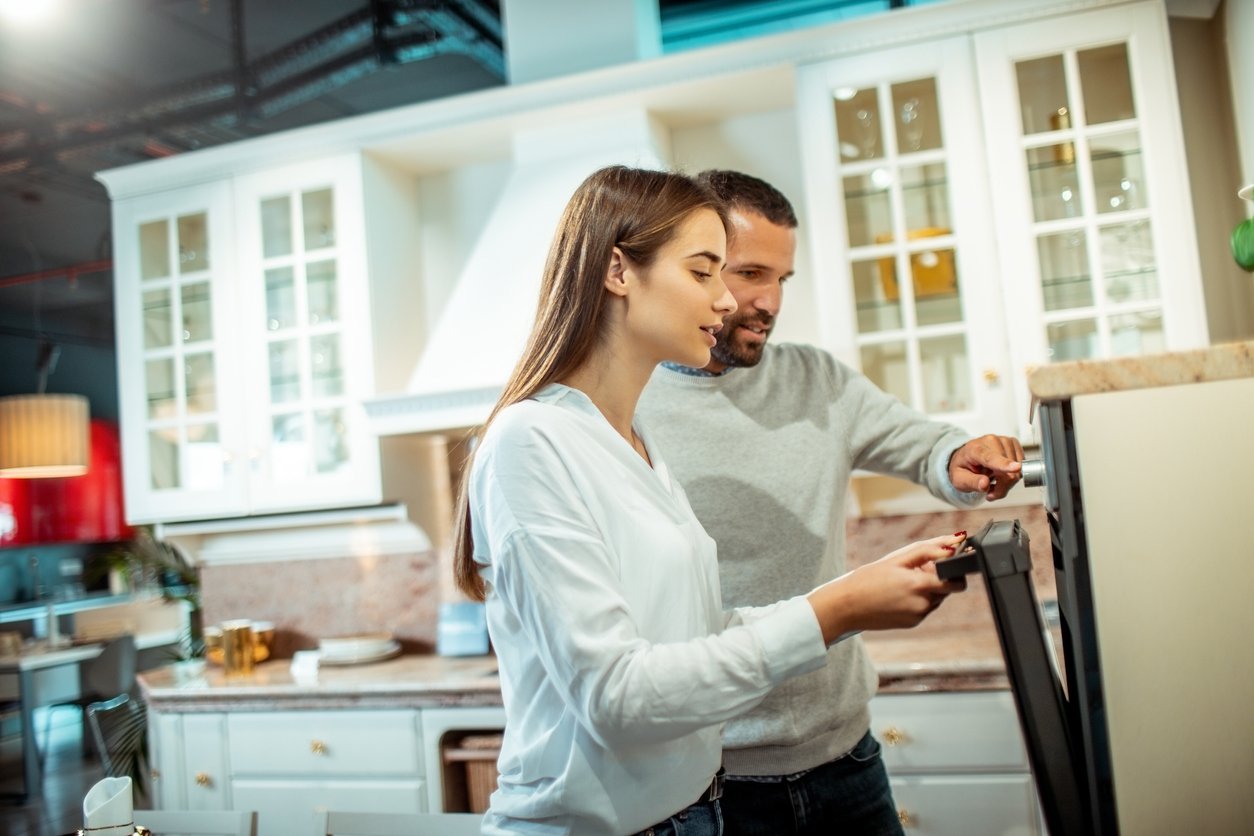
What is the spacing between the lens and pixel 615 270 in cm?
112

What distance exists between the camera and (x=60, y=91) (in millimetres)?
4645

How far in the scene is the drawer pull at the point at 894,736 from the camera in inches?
96.5

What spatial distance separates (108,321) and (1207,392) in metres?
9.13

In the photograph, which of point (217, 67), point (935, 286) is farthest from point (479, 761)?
point (217, 67)

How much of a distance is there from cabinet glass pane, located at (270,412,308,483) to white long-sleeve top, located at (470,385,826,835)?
2.43 meters

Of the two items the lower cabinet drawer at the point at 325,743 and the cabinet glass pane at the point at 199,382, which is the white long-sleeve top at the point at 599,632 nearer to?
the lower cabinet drawer at the point at 325,743

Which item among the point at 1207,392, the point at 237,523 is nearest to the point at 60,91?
the point at 237,523

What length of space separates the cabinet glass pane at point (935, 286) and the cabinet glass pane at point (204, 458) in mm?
2223

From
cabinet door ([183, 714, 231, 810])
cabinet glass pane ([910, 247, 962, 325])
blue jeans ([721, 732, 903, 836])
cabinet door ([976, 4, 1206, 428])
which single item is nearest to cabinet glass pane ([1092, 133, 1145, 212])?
cabinet door ([976, 4, 1206, 428])

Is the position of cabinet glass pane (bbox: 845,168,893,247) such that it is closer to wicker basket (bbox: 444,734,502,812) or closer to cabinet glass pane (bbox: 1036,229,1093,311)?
A: cabinet glass pane (bbox: 1036,229,1093,311)

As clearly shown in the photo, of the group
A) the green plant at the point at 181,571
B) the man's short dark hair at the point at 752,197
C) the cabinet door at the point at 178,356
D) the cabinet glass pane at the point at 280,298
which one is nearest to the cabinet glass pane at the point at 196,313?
the cabinet door at the point at 178,356

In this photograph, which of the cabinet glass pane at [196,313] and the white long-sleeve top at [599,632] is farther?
the cabinet glass pane at [196,313]

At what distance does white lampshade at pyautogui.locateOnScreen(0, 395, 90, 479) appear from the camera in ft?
18.4

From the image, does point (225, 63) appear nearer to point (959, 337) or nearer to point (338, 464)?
point (338, 464)
